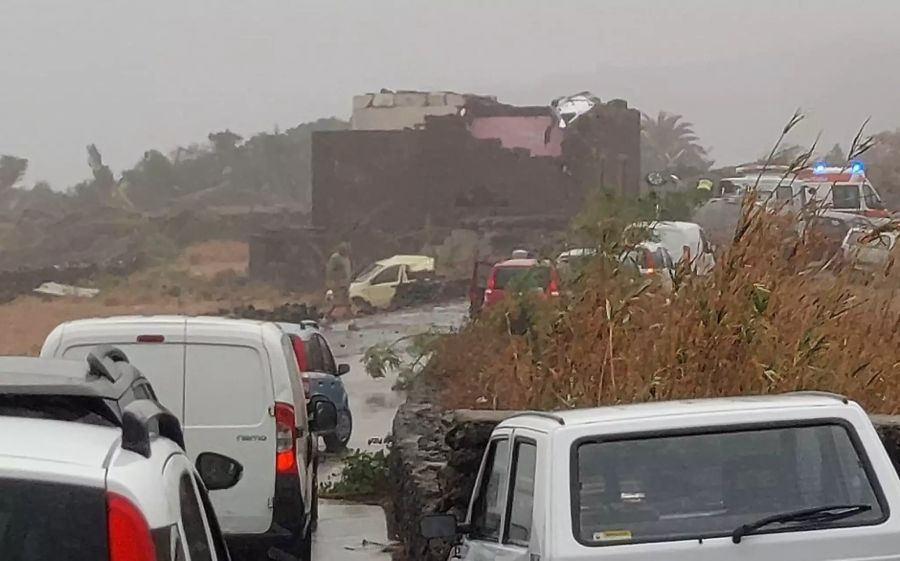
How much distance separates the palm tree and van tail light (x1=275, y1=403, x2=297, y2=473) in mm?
17207

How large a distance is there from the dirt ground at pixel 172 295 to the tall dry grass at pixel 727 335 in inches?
506

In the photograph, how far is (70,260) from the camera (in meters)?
27.0

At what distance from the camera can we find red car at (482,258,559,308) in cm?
1380

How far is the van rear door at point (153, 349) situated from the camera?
10.5m

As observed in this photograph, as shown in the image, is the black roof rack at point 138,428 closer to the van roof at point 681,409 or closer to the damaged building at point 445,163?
the van roof at point 681,409

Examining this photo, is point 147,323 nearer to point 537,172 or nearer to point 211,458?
point 211,458

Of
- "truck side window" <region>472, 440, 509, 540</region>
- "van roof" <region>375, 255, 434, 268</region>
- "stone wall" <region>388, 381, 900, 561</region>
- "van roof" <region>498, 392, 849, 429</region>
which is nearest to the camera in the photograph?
"van roof" <region>498, 392, 849, 429</region>

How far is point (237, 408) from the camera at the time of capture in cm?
1057

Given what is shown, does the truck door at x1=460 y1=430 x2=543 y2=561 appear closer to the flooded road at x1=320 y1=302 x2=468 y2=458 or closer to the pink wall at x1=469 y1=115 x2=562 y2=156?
the flooded road at x1=320 y1=302 x2=468 y2=458

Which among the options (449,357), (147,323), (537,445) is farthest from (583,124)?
(537,445)

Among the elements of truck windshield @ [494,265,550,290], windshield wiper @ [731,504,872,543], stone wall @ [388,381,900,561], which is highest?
windshield wiper @ [731,504,872,543]

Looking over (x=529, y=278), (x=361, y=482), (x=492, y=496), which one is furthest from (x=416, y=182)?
(x=492, y=496)

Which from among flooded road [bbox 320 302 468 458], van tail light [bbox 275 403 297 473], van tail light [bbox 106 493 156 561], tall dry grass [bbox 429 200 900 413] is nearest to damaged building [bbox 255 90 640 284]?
flooded road [bbox 320 302 468 458]

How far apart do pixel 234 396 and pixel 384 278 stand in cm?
1543
